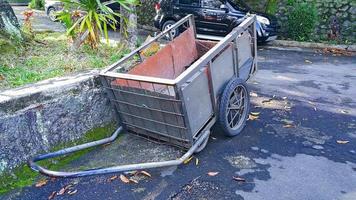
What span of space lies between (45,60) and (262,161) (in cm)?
315

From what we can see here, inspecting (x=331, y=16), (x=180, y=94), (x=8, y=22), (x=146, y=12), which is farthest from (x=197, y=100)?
(x=146, y=12)

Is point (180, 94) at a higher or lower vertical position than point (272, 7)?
higher

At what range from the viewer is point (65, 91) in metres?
3.73

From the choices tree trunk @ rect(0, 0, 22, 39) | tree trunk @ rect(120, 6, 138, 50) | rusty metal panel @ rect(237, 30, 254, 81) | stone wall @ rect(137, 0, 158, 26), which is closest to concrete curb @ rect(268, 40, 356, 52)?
stone wall @ rect(137, 0, 158, 26)

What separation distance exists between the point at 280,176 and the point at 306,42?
8.40m

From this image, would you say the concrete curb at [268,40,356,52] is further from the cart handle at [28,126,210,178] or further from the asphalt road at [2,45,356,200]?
the cart handle at [28,126,210,178]

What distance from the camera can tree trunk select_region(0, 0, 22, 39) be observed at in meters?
5.27

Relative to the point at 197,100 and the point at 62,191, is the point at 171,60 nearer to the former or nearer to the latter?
the point at 197,100

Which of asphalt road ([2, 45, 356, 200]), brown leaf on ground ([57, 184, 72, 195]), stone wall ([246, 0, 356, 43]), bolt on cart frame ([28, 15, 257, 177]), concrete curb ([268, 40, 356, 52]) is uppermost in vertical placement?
bolt on cart frame ([28, 15, 257, 177])

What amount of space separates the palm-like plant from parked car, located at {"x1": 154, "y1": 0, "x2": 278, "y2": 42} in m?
5.73

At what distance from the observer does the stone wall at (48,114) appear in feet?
11.0

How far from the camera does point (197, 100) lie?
3572 mm

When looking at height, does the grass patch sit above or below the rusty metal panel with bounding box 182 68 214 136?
below

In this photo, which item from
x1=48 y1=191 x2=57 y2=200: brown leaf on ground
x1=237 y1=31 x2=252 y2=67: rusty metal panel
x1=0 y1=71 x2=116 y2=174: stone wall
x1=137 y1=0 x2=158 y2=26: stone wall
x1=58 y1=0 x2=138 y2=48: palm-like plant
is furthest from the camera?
x1=137 y1=0 x2=158 y2=26: stone wall
